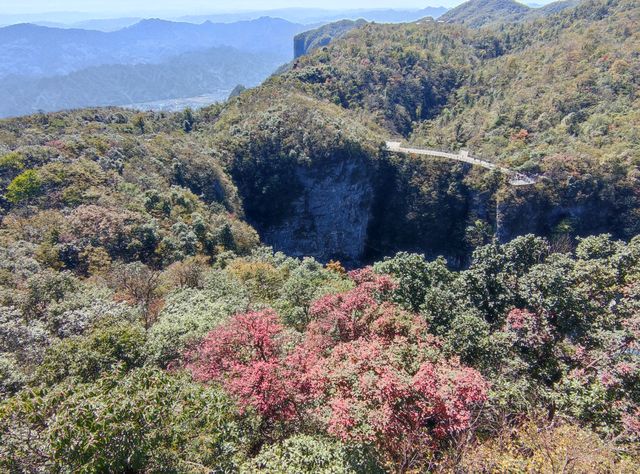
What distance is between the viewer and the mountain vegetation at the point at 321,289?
30.5ft

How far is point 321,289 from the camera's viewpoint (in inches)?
835

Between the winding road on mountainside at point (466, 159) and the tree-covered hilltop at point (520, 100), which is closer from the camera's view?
the tree-covered hilltop at point (520, 100)

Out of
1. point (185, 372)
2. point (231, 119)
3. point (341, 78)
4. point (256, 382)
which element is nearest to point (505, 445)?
point (256, 382)

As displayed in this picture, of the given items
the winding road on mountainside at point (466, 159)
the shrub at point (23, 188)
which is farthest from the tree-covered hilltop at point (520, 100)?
the shrub at point (23, 188)

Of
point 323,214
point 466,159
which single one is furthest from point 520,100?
point 323,214

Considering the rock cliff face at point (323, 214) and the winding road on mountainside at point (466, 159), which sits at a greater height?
the winding road on mountainside at point (466, 159)

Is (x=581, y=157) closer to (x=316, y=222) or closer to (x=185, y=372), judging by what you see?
(x=316, y=222)

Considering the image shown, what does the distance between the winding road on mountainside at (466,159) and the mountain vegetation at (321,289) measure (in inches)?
49.4

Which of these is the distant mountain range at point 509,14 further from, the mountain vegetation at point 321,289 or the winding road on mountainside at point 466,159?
the winding road on mountainside at point 466,159

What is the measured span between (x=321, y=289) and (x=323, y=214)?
120ft

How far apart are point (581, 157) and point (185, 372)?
2083 inches

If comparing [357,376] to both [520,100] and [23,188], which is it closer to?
[23,188]

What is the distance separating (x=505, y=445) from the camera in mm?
10336

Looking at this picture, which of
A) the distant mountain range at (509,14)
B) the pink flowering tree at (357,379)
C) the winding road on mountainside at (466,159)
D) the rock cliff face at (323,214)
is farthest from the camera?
the distant mountain range at (509,14)
